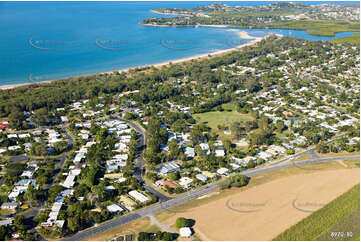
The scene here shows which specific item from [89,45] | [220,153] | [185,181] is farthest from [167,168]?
[89,45]

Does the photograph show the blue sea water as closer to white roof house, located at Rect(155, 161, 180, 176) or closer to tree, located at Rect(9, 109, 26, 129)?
tree, located at Rect(9, 109, 26, 129)

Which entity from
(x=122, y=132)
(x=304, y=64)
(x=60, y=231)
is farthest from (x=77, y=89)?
(x=304, y=64)

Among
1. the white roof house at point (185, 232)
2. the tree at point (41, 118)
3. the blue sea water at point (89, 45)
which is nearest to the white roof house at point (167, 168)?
the white roof house at point (185, 232)

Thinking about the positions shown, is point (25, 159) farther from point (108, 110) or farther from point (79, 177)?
point (108, 110)

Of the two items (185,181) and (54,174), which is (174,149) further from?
(54,174)

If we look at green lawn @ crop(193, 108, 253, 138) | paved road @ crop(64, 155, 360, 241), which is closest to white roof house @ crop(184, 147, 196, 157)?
paved road @ crop(64, 155, 360, 241)

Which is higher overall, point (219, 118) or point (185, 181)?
point (219, 118)
